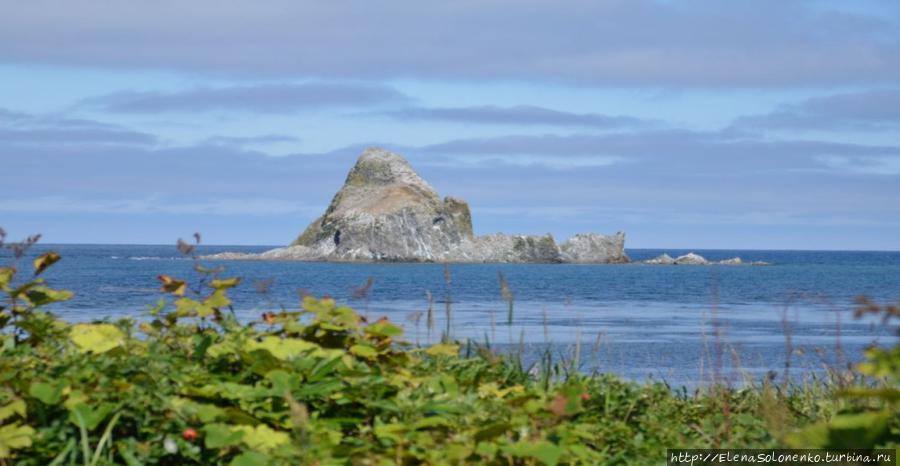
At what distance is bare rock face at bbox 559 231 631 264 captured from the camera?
102 meters

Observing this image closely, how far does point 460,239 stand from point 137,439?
3477 inches

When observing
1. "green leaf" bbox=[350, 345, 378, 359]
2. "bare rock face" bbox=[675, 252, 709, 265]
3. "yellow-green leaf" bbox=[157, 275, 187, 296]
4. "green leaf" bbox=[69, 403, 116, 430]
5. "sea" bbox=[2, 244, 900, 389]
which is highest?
"bare rock face" bbox=[675, 252, 709, 265]

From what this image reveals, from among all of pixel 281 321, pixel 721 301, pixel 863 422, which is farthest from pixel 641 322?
pixel 863 422

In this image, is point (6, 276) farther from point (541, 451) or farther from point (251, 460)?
point (541, 451)

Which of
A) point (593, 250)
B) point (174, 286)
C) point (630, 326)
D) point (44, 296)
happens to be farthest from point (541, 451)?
point (593, 250)

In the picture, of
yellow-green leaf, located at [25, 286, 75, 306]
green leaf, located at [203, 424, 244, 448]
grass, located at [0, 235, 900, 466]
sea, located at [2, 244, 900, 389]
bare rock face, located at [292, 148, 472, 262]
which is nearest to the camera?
green leaf, located at [203, 424, 244, 448]

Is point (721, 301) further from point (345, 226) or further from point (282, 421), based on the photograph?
point (345, 226)

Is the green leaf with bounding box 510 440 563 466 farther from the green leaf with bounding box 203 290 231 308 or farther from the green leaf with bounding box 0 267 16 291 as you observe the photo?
the green leaf with bounding box 0 267 16 291

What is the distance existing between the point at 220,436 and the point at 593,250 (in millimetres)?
100464

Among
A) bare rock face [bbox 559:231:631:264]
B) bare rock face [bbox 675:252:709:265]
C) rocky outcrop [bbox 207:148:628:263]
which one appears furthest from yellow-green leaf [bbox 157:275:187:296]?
bare rock face [bbox 675:252:709:265]

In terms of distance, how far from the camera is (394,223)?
87062 mm

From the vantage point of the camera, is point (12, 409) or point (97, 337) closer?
point (12, 409)

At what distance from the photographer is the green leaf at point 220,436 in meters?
3.90

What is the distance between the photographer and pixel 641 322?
82.1 feet
